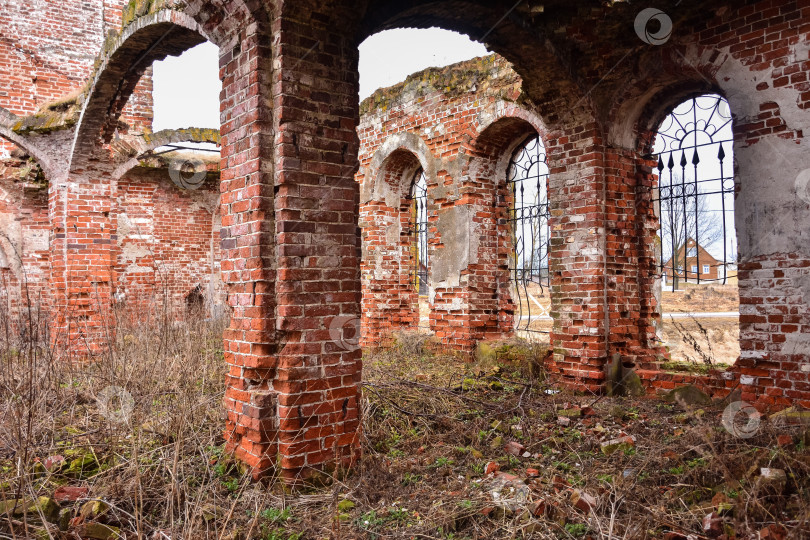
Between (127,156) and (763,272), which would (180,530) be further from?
(127,156)

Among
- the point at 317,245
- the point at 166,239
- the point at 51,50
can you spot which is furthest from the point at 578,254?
the point at 51,50

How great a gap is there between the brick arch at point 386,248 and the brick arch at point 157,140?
3111 mm

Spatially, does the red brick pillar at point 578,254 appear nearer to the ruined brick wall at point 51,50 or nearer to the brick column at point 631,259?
the brick column at point 631,259

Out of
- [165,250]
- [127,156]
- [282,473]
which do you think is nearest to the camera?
[282,473]

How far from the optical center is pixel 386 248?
10273mm

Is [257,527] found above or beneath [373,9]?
beneath

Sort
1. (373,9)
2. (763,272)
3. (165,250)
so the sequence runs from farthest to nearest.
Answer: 1. (165,250)
2. (763,272)
3. (373,9)

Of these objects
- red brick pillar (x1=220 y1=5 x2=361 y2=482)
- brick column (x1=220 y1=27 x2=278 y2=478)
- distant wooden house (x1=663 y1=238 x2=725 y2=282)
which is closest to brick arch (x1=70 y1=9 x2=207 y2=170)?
brick column (x1=220 y1=27 x2=278 y2=478)

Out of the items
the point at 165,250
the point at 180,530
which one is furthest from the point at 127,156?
the point at 180,530

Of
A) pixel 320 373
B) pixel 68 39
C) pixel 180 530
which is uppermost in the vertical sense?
pixel 68 39

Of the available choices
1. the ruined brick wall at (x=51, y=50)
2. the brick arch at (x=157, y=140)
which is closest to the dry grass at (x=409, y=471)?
the brick arch at (x=157, y=140)

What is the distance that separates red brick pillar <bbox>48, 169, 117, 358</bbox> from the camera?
8398 millimetres

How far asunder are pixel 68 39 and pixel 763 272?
630 inches

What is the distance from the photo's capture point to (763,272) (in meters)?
5.08
